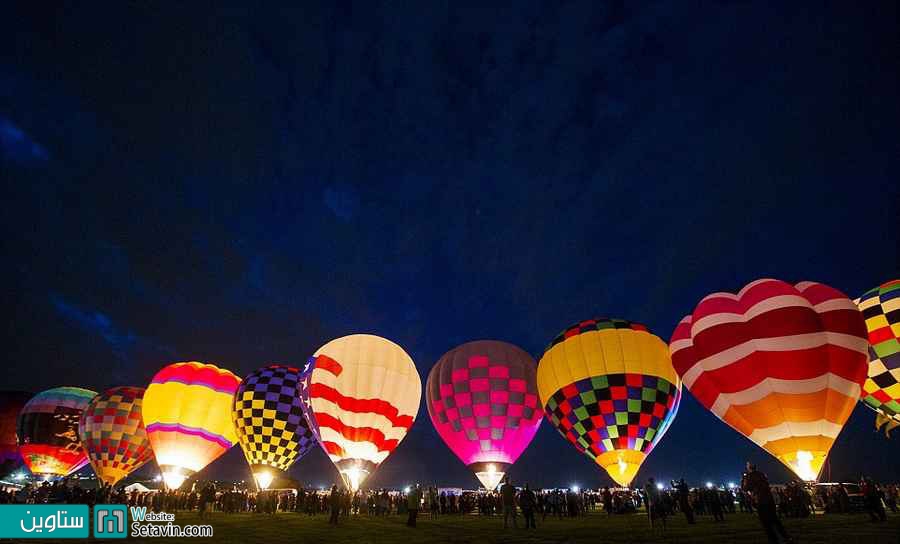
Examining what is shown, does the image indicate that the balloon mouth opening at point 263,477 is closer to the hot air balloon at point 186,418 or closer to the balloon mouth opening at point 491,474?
the hot air balloon at point 186,418

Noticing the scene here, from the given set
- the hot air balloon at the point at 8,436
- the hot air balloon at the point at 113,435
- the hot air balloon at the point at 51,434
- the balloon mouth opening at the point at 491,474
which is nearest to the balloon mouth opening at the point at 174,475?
the hot air balloon at the point at 113,435

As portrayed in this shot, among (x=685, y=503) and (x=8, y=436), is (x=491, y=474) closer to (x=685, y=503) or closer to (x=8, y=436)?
(x=685, y=503)

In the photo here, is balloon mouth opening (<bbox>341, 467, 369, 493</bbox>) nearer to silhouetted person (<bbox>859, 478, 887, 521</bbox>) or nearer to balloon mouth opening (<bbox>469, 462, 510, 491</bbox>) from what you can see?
balloon mouth opening (<bbox>469, 462, 510, 491</bbox>)

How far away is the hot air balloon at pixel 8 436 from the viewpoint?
31.7m

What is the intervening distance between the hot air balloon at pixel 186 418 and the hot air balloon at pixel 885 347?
24807mm

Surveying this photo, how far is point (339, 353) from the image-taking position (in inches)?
763

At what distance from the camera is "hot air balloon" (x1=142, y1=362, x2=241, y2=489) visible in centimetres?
2198

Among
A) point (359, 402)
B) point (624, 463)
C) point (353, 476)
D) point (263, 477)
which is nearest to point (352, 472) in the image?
point (353, 476)

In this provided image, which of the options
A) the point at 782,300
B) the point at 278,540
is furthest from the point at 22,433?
the point at 782,300

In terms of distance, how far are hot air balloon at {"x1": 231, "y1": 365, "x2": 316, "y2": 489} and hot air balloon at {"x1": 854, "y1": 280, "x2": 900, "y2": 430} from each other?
1958 cm

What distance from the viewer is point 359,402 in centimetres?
1830

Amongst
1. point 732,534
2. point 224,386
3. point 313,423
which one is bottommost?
point 732,534

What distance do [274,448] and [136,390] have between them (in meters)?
10.8

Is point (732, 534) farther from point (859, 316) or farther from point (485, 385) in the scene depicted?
point (485, 385)
